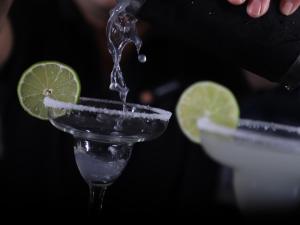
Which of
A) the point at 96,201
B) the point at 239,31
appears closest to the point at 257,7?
the point at 239,31

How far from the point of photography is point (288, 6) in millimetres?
671

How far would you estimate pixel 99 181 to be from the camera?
67 cm

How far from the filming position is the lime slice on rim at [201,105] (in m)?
1.18

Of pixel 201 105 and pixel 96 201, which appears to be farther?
pixel 201 105

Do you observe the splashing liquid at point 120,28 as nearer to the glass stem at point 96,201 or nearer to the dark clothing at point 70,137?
the glass stem at point 96,201

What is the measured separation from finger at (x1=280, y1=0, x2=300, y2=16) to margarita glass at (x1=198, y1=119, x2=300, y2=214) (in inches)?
7.3

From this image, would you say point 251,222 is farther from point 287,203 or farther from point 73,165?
point 73,165

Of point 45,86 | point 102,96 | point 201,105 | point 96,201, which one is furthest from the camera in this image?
point 102,96

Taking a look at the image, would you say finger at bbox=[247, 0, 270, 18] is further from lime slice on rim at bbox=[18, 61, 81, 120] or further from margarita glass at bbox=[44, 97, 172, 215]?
lime slice on rim at bbox=[18, 61, 81, 120]

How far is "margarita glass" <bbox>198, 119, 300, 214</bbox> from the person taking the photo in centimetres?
65

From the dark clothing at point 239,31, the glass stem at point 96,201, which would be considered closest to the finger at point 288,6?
the dark clothing at point 239,31

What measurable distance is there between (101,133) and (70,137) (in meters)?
0.76

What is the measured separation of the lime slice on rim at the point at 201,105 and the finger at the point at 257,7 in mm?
486

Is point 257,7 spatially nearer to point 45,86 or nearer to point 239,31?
point 239,31
